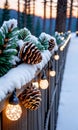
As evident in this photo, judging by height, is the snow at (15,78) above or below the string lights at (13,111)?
above

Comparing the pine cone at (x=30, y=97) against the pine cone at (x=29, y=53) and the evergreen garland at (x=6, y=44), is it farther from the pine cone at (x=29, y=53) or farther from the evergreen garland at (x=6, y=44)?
the evergreen garland at (x=6, y=44)

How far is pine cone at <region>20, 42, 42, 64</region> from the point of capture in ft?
8.16

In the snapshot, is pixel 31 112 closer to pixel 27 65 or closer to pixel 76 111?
pixel 27 65

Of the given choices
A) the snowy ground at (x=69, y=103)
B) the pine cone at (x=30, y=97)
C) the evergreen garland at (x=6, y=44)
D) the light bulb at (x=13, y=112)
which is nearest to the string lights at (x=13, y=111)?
the light bulb at (x=13, y=112)

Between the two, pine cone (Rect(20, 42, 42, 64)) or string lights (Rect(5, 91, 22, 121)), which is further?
pine cone (Rect(20, 42, 42, 64))

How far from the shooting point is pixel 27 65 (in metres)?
2.55

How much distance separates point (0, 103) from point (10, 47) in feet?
1.33

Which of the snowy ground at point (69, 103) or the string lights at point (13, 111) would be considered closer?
the string lights at point (13, 111)

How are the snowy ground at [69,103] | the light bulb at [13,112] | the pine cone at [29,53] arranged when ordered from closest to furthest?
1. the light bulb at [13,112]
2. the pine cone at [29,53]
3. the snowy ground at [69,103]

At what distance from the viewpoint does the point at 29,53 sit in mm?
2514

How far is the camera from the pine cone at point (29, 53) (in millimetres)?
2486

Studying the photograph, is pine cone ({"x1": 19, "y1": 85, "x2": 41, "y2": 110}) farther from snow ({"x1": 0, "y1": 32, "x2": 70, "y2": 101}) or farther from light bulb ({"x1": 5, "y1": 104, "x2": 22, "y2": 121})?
light bulb ({"x1": 5, "y1": 104, "x2": 22, "y2": 121})

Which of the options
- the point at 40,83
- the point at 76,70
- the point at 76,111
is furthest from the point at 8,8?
the point at 40,83

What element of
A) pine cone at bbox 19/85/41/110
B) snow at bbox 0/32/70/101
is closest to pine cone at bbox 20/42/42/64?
snow at bbox 0/32/70/101
